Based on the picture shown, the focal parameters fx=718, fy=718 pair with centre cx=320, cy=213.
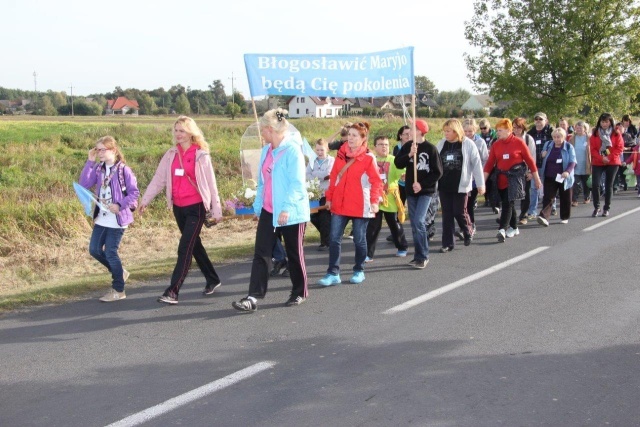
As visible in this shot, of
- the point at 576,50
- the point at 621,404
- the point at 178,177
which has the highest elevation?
the point at 576,50

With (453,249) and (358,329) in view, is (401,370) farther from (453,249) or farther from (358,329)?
(453,249)

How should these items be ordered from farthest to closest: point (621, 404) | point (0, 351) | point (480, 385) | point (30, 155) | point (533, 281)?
point (30, 155) → point (533, 281) → point (0, 351) → point (480, 385) → point (621, 404)

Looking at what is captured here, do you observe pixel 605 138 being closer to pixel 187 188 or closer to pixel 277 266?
pixel 277 266

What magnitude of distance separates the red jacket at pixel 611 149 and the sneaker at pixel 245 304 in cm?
923

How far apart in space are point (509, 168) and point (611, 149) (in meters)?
3.57

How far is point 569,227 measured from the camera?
39.9 feet

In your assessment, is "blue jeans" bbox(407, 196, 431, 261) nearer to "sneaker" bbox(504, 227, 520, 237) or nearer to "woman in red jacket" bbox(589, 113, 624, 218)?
"sneaker" bbox(504, 227, 520, 237)

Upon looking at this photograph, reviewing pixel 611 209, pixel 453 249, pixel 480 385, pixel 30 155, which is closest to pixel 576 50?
pixel 611 209

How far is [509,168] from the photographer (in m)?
11.4

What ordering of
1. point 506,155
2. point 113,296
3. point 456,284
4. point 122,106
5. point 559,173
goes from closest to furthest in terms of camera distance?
point 113,296, point 456,284, point 506,155, point 559,173, point 122,106

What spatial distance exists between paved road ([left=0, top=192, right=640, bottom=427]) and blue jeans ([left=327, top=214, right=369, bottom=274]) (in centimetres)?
27

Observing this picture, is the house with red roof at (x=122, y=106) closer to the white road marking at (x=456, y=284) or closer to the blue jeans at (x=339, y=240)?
the white road marking at (x=456, y=284)

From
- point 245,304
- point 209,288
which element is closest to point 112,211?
point 209,288

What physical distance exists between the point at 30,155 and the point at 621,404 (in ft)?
105
